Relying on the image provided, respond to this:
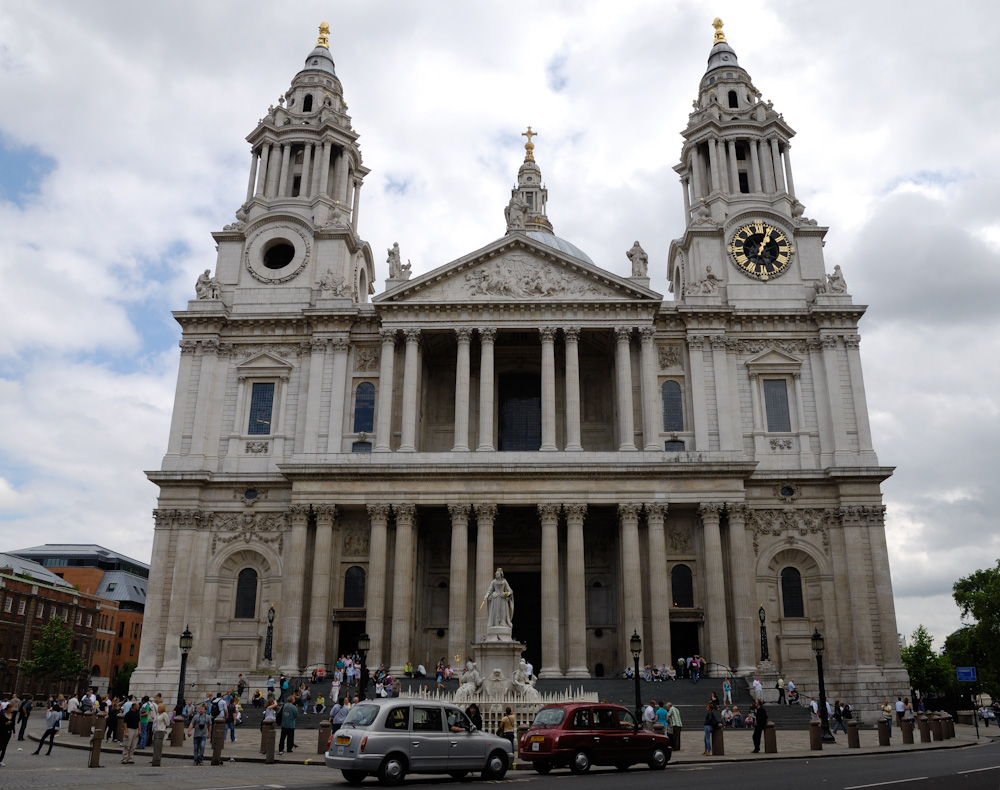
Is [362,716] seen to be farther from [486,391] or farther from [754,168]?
[754,168]

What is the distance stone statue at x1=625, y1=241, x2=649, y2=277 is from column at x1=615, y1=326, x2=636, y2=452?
3547 millimetres

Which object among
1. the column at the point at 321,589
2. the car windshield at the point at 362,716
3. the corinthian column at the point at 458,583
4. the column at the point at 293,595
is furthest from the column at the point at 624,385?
the car windshield at the point at 362,716

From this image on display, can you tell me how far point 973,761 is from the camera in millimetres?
20594

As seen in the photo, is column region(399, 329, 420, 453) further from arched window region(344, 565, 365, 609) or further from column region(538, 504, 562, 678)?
column region(538, 504, 562, 678)

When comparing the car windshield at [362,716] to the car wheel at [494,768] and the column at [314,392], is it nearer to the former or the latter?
the car wheel at [494,768]

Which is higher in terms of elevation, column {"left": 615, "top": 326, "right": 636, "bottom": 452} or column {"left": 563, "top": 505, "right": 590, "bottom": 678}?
column {"left": 615, "top": 326, "right": 636, "bottom": 452}

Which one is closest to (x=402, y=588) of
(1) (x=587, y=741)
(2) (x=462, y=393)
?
(2) (x=462, y=393)

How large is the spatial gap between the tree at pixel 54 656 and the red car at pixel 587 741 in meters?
56.0

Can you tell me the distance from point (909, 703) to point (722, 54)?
41562mm

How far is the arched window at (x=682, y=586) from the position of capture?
4231 centimetres

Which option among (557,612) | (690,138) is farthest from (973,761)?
(690,138)

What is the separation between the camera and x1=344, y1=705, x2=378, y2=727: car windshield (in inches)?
683

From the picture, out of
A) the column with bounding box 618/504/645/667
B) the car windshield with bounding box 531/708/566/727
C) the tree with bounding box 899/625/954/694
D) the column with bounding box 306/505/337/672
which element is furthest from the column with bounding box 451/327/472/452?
the tree with bounding box 899/625/954/694

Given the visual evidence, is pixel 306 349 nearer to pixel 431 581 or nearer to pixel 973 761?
pixel 431 581
